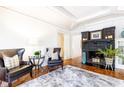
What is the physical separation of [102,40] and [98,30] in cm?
48

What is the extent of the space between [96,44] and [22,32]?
10.0ft

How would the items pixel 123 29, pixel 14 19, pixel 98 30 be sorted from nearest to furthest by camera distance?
1. pixel 14 19
2. pixel 123 29
3. pixel 98 30

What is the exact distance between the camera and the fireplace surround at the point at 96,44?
3.62 metres

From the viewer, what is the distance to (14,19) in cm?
282

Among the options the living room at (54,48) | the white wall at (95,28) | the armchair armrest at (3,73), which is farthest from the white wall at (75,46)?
the armchair armrest at (3,73)

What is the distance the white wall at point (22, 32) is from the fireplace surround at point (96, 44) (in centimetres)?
178

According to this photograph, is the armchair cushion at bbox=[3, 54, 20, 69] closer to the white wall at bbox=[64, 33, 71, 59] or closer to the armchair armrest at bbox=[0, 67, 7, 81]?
the armchair armrest at bbox=[0, 67, 7, 81]

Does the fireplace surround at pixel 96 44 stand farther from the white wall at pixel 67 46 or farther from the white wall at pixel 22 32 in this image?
the white wall at pixel 22 32

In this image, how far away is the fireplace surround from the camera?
142 inches

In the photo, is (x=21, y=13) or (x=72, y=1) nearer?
(x=72, y=1)

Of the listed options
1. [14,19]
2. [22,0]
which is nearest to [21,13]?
[14,19]

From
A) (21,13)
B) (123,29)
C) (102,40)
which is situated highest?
(21,13)

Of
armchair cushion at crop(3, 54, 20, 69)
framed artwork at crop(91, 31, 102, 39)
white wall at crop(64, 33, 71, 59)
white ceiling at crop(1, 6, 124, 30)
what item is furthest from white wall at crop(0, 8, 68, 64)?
framed artwork at crop(91, 31, 102, 39)
